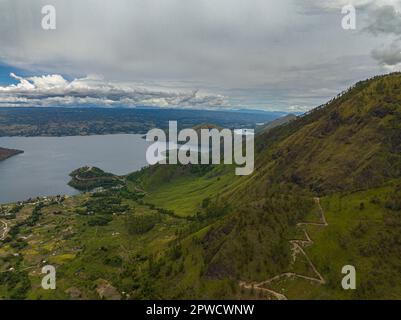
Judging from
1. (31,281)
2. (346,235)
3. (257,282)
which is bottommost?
(31,281)

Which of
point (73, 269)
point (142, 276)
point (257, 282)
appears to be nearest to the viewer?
point (257, 282)

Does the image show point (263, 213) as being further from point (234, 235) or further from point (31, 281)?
point (31, 281)

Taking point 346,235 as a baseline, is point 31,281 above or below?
below

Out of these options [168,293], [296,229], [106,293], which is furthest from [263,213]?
[106,293]

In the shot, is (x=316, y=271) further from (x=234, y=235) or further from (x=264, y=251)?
(x=234, y=235)

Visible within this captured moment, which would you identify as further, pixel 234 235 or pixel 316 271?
pixel 234 235

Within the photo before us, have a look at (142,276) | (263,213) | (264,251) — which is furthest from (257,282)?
(142,276)
